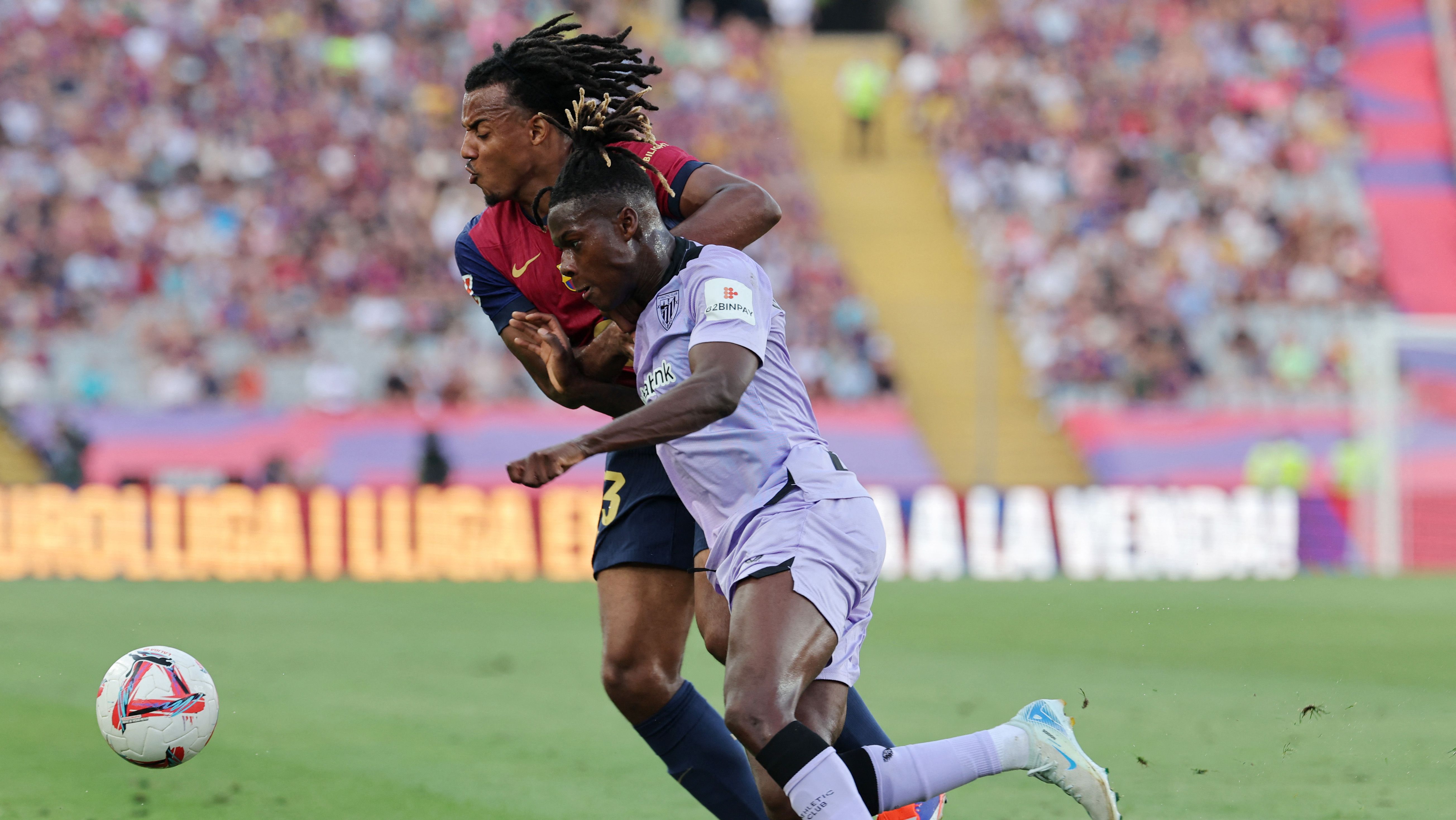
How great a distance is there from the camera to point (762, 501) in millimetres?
4473

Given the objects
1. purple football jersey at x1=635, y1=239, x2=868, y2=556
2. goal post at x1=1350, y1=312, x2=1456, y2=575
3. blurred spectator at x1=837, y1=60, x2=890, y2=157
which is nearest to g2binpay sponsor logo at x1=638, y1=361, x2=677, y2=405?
purple football jersey at x1=635, y1=239, x2=868, y2=556

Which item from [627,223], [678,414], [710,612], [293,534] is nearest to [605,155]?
[627,223]

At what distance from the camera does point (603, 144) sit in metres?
4.85

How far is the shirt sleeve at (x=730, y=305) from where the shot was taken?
435 cm

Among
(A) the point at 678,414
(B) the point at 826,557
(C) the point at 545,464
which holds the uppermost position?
(A) the point at 678,414

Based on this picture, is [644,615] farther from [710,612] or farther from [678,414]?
[678,414]

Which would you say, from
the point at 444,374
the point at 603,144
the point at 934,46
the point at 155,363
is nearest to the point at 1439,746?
the point at 603,144

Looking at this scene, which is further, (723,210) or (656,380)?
(723,210)

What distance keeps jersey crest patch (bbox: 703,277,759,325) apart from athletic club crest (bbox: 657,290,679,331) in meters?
0.14

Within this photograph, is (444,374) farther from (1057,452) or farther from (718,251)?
(718,251)

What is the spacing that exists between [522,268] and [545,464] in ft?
4.69

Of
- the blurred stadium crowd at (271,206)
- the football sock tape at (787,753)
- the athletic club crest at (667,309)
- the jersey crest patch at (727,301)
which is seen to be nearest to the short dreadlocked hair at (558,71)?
the athletic club crest at (667,309)

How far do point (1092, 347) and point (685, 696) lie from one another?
1847 centimetres

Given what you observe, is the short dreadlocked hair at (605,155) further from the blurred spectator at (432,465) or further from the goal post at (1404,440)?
the goal post at (1404,440)
